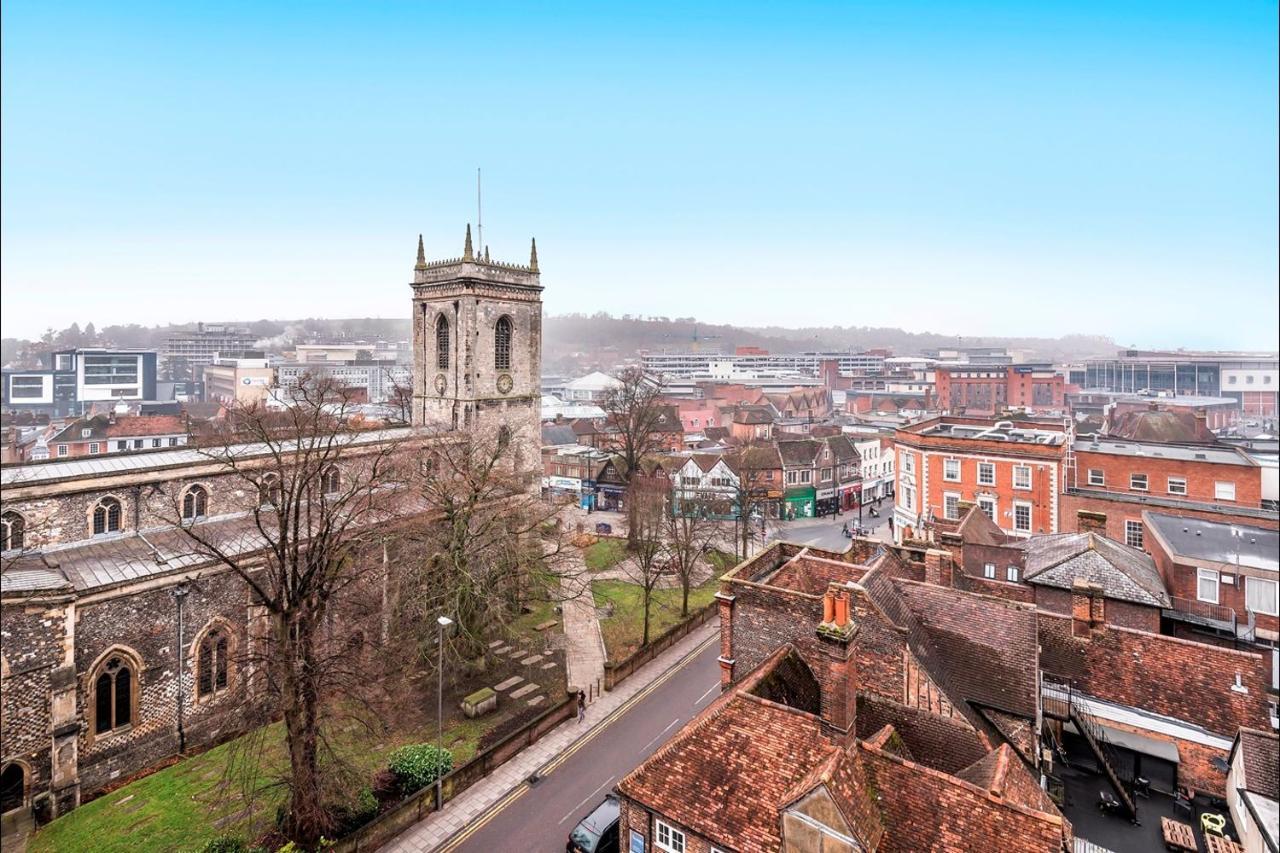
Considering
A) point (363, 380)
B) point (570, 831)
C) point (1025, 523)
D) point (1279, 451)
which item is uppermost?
point (363, 380)

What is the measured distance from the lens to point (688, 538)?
98.4 ft

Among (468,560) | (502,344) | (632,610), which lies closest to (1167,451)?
(632,610)

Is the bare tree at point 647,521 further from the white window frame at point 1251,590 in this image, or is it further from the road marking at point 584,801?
the white window frame at point 1251,590

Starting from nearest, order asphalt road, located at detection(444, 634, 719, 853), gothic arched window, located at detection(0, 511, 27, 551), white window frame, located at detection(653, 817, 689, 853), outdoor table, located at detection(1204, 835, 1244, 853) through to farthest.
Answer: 1. white window frame, located at detection(653, 817, 689, 853)
2. outdoor table, located at detection(1204, 835, 1244, 853)
3. asphalt road, located at detection(444, 634, 719, 853)
4. gothic arched window, located at detection(0, 511, 27, 551)

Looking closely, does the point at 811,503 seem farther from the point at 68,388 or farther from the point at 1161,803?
the point at 68,388

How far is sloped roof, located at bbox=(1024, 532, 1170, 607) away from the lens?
19.5m

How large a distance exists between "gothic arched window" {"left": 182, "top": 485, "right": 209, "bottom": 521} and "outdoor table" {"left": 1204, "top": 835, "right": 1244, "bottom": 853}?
100 feet

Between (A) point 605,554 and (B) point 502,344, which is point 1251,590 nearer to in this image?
(A) point 605,554

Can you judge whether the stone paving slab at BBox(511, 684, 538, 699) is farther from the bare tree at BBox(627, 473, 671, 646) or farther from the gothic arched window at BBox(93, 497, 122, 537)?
the gothic arched window at BBox(93, 497, 122, 537)

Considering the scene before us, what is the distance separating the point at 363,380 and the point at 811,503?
81.5m

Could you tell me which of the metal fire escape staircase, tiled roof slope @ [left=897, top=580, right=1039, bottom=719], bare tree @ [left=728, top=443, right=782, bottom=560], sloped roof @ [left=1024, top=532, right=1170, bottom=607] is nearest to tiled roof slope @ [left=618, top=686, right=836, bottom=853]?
tiled roof slope @ [left=897, top=580, right=1039, bottom=719]

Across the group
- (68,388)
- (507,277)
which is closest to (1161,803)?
(507,277)

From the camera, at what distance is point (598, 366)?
17888 cm

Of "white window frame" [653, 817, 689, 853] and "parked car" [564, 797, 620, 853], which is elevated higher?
"white window frame" [653, 817, 689, 853]
